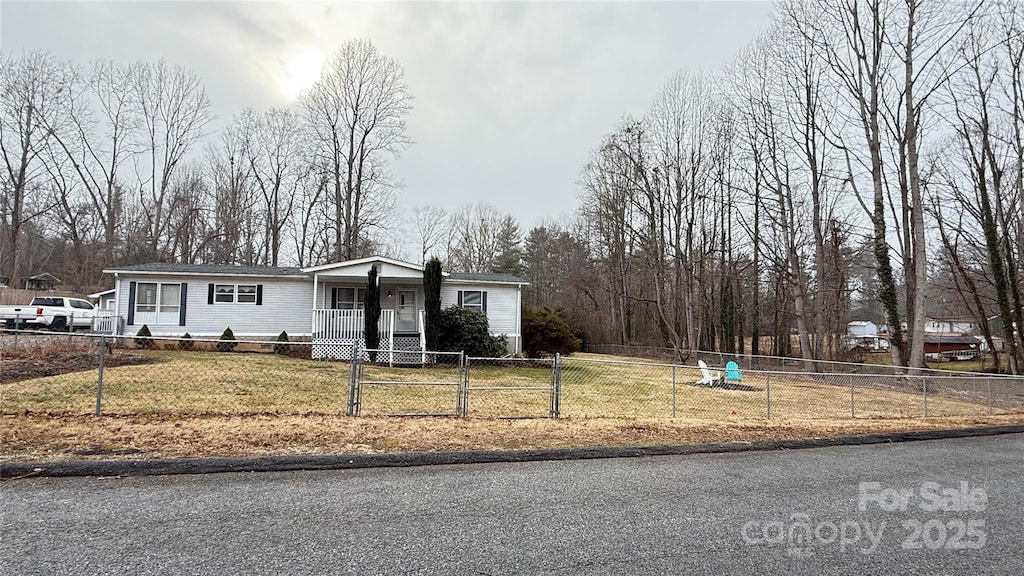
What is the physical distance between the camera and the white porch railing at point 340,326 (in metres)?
16.9

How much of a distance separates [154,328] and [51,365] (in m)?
7.46

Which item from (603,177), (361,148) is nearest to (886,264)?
(603,177)

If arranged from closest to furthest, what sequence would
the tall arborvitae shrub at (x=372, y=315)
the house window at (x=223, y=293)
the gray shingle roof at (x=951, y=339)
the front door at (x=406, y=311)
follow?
the tall arborvitae shrub at (x=372, y=315), the house window at (x=223, y=293), the front door at (x=406, y=311), the gray shingle roof at (x=951, y=339)

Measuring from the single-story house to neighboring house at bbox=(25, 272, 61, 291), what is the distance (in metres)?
25.2

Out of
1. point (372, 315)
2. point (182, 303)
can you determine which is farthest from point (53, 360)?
point (372, 315)

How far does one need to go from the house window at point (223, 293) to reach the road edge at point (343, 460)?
14.6 metres

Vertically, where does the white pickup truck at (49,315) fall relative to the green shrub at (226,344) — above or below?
above

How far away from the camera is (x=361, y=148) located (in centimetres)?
2853

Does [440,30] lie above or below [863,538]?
above

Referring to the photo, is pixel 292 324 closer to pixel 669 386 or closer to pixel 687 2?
pixel 669 386

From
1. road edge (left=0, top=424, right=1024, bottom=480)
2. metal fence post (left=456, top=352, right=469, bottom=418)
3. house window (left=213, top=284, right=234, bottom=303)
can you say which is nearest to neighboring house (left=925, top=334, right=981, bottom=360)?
road edge (left=0, top=424, right=1024, bottom=480)

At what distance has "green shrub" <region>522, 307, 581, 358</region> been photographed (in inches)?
816

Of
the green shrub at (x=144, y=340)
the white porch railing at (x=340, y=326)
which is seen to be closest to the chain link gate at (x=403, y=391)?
the white porch railing at (x=340, y=326)

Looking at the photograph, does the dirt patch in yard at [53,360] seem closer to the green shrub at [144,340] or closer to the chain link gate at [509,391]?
the green shrub at [144,340]
